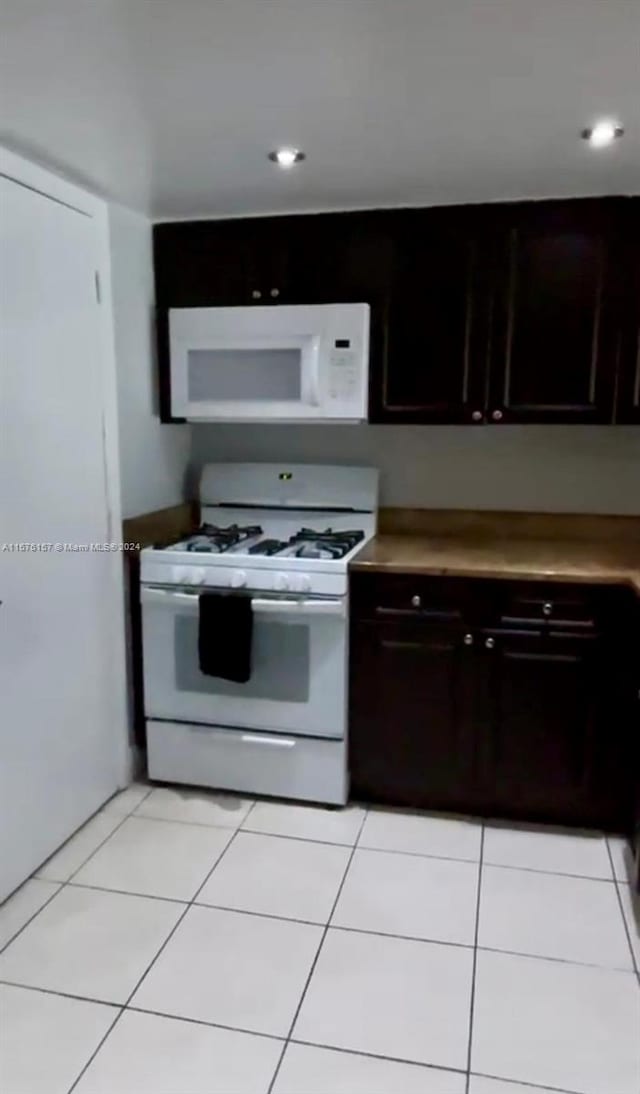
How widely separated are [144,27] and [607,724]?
2.29 metres

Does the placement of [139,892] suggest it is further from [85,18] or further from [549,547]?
[85,18]

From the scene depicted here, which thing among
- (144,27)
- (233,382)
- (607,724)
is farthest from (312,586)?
(144,27)

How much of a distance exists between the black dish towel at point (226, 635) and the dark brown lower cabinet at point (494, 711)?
38 cm

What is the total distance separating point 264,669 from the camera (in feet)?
8.99

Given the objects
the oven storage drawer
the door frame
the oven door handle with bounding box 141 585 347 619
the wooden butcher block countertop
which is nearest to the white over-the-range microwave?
the door frame

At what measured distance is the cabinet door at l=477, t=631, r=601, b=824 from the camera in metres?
2.53

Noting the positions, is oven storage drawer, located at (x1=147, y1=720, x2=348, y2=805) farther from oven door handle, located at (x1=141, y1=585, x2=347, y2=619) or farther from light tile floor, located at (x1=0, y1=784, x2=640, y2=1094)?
oven door handle, located at (x1=141, y1=585, x2=347, y2=619)

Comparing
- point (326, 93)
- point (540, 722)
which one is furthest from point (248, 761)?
point (326, 93)

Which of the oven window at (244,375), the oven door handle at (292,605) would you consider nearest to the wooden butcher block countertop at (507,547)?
the oven door handle at (292,605)

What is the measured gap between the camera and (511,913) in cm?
221

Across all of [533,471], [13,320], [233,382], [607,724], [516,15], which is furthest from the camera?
[533,471]

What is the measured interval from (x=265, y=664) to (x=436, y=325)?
4.49 ft

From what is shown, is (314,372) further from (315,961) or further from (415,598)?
(315,961)

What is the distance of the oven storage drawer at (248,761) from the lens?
275cm
